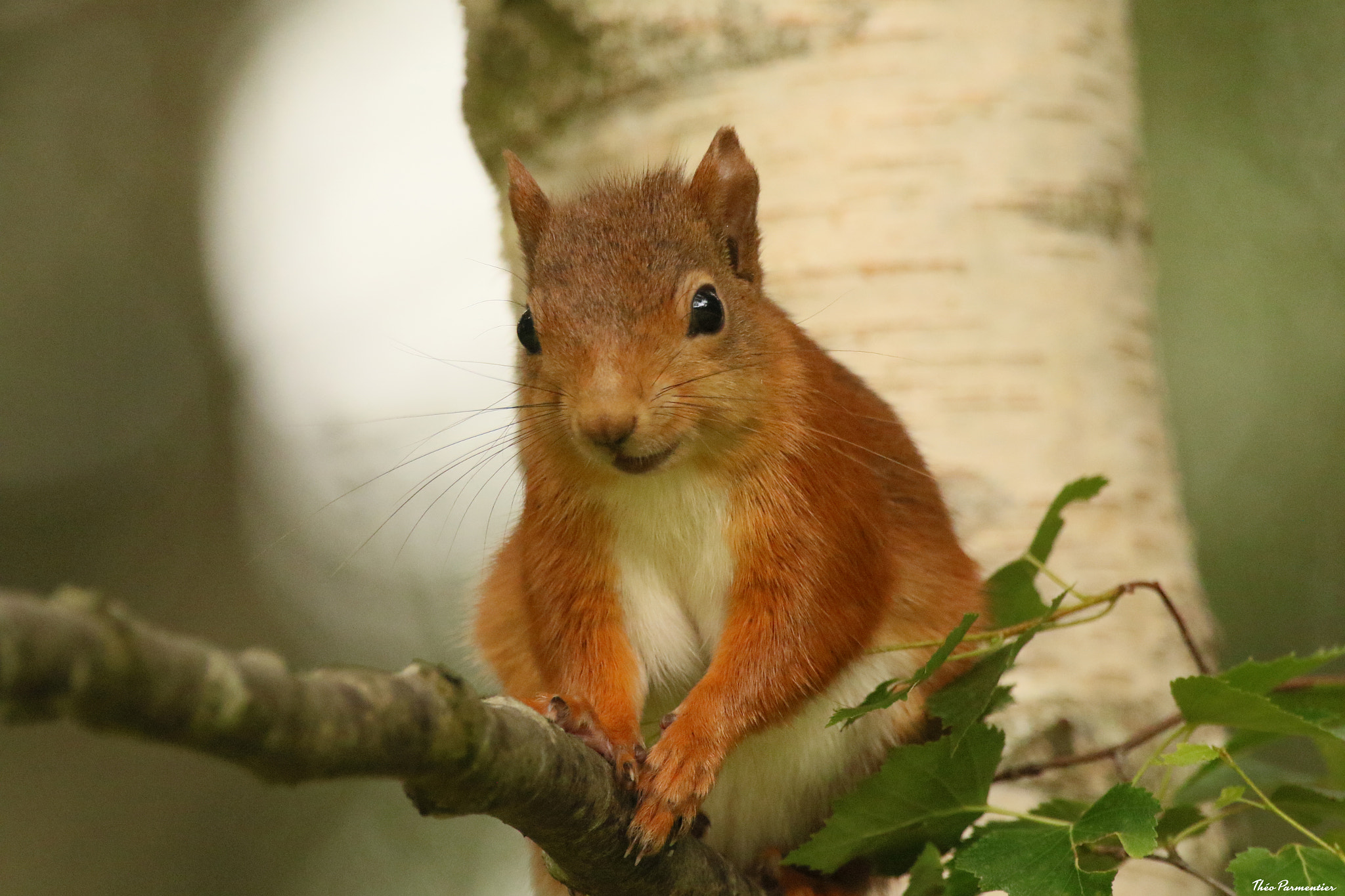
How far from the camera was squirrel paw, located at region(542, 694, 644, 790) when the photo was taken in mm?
1378

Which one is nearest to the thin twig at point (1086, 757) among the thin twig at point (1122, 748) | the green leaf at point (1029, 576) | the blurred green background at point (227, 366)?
the thin twig at point (1122, 748)

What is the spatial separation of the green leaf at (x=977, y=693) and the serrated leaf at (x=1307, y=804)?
1.22ft

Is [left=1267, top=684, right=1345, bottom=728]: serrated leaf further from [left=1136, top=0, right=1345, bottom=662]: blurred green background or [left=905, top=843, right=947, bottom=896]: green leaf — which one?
[left=1136, top=0, right=1345, bottom=662]: blurred green background

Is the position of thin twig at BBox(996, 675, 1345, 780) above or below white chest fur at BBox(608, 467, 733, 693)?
below

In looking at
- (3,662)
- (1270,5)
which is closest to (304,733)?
(3,662)

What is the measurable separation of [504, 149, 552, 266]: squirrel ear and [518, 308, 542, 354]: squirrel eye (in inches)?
6.3

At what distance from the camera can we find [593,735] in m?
1.41

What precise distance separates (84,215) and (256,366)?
1084 mm

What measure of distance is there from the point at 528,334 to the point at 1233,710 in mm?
1029

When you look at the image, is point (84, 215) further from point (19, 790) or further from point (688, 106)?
point (688, 106)

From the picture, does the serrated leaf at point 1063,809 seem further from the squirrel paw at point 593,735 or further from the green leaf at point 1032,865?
the squirrel paw at point 593,735

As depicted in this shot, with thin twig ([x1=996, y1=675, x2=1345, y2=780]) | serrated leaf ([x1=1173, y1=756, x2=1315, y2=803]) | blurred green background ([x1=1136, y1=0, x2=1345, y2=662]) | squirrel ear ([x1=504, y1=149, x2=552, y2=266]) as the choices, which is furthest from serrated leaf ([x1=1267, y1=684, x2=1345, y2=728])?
blurred green background ([x1=1136, y1=0, x2=1345, y2=662])

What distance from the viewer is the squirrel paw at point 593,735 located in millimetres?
1378

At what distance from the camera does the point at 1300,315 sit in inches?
222
